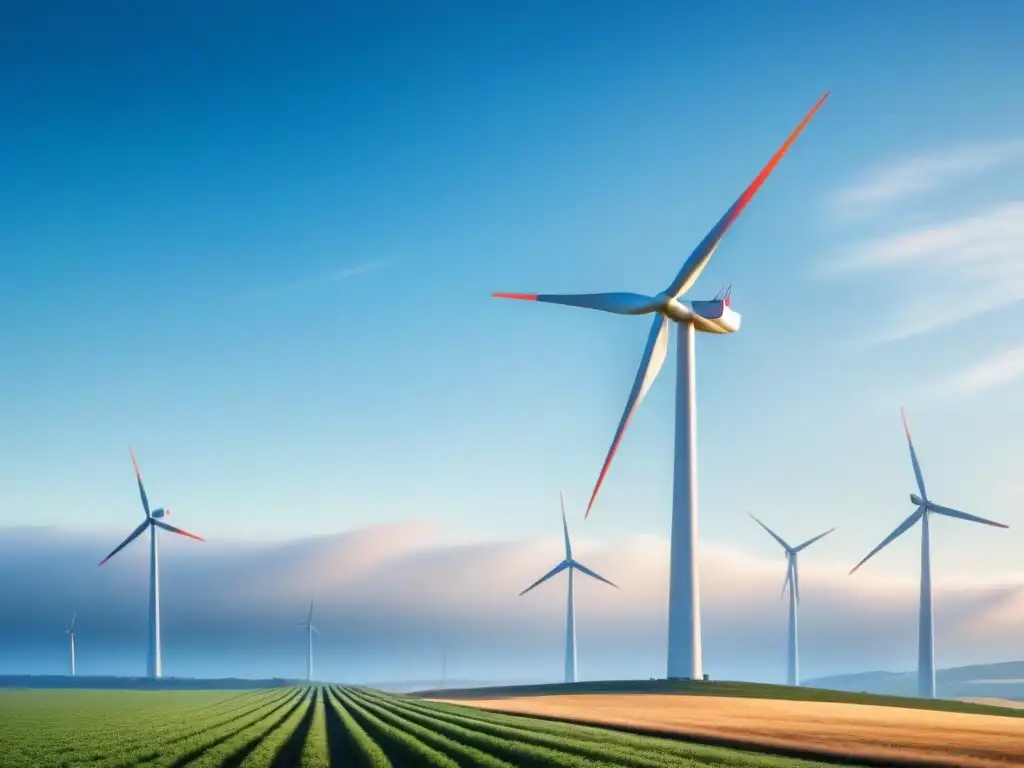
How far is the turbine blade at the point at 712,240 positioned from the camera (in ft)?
241

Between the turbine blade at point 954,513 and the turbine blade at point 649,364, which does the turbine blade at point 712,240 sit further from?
the turbine blade at point 954,513

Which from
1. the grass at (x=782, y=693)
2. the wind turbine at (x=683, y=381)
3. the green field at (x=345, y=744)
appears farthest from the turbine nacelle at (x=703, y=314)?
the green field at (x=345, y=744)

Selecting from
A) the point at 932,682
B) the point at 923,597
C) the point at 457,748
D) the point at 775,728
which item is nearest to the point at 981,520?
the point at 923,597

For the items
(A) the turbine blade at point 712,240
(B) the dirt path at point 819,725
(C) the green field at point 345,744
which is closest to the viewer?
(C) the green field at point 345,744

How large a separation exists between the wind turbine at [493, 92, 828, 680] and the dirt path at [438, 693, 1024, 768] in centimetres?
589

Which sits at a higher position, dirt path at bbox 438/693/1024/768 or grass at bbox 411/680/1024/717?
dirt path at bbox 438/693/1024/768

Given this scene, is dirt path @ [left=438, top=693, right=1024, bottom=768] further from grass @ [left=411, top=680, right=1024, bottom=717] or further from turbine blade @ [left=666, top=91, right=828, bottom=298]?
turbine blade @ [left=666, top=91, right=828, bottom=298]

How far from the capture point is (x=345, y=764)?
1451 inches

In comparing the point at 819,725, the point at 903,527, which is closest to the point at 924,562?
the point at 903,527

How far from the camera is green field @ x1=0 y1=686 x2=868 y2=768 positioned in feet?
121

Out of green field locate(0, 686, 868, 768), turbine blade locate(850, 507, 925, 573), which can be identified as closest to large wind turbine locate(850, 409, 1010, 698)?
turbine blade locate(850, 507, 925, 573)

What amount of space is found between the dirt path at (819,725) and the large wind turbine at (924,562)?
1583 inches

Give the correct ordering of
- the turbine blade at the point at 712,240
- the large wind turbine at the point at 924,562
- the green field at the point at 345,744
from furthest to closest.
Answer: the large wind turbine at the point at 924,562 < the turbine blade at the point at 712,240 < the green field at the point at 345,744

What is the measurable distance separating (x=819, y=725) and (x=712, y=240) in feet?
135
